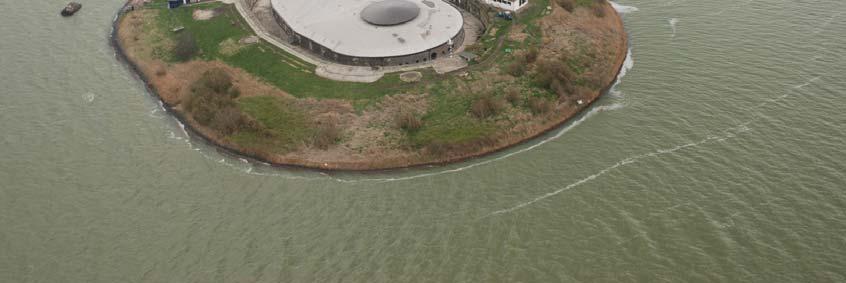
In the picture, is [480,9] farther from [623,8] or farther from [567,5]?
[623,8]

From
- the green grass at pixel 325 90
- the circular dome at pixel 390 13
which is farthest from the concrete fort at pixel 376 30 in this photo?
the green grass at pixel 325 90

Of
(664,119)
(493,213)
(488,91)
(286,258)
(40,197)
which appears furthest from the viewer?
(488,91)

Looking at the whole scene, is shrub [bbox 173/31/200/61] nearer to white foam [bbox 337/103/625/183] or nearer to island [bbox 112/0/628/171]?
island [bbox 112/0/628/171]

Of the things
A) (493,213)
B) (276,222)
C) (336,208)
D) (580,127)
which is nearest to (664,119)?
(580,127)

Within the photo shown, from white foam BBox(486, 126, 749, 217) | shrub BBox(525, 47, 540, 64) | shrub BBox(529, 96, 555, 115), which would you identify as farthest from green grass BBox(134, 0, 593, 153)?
white foam BBox(486, 126, 749, 217)

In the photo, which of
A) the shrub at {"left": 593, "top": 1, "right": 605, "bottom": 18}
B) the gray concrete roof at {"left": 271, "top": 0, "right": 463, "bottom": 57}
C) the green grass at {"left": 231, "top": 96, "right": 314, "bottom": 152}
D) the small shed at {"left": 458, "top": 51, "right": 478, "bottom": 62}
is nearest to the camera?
the green grass at {"left": 231, "top": 96, "right": 314, "bottom": 152}

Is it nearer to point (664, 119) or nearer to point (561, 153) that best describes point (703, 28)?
point (664, 119)
